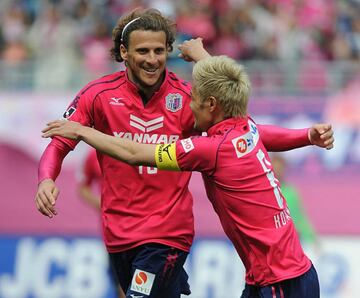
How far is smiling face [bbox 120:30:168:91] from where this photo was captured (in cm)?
670

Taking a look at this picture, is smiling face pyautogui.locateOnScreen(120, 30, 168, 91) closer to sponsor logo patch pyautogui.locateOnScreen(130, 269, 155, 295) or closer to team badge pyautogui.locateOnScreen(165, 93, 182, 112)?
team badge pyautogui.locateOnScreen(165, 93, 182, 112)

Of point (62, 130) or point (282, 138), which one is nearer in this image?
point (62, 130)

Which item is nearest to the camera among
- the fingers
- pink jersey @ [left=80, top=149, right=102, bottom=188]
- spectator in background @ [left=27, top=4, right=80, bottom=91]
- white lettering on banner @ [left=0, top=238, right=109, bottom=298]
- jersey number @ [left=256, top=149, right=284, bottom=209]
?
the fingers

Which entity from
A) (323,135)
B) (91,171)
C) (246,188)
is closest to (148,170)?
(246,188)

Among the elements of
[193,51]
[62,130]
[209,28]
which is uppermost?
[209,28]

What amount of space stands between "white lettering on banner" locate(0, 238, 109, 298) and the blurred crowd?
2.44m

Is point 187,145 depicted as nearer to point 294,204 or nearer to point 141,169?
point 141,169

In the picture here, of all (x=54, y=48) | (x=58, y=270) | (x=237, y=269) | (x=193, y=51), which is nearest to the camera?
(x=193, y=51)

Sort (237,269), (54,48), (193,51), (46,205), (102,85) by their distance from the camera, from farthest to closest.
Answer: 1. (54,48)
2. (237,269)
3. (193,51)
4. (102,85)
5. (46,205)

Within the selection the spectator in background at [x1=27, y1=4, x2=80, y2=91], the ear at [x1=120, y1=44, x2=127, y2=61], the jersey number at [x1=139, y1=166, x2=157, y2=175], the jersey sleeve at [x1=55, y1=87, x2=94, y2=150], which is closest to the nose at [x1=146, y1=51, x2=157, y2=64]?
the ear at [x1=120, y1=44, x2=127, y2=61]

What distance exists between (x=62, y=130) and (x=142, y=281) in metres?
1.18

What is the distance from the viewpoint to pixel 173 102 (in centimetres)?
686

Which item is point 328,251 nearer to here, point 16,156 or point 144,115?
point 16,156

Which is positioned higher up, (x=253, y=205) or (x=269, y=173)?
(x=269, y=173)
